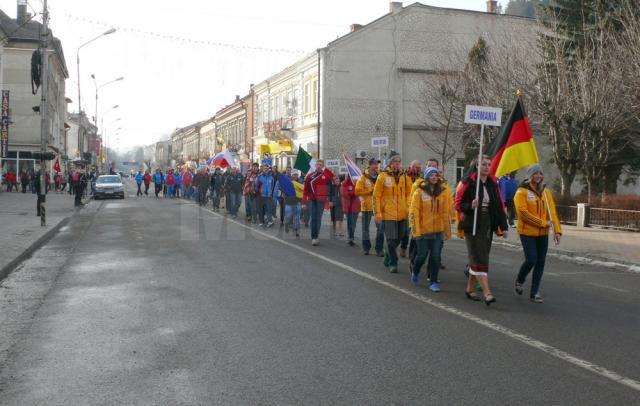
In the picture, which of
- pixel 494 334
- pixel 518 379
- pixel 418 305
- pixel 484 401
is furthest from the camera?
pixel 418 305

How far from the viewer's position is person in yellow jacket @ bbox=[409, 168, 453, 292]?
29.2 feet

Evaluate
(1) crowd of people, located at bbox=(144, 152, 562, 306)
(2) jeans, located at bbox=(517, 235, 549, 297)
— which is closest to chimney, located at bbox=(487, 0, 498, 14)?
(1) crowd of people, located at bbox=(144, 152, 562, 306)

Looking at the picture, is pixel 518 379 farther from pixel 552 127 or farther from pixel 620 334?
pixel 552 127

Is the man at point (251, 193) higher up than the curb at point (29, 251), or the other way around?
the man at point (251, 193)

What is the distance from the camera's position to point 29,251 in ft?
43.9

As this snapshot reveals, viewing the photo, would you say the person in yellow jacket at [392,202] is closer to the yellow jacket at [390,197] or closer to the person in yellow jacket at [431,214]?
the yellow jacket at [390,197]

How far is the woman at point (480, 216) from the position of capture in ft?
26.6

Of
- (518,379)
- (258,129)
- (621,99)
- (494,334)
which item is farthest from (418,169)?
(258,129)

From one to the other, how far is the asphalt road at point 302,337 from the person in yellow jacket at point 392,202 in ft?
1.83

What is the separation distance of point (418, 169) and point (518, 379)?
5.89 m

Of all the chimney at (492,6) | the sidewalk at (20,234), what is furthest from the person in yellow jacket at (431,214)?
the chimney at (492,6)

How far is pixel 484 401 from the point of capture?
4605 mm

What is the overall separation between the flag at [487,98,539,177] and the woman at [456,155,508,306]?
85 centimetres

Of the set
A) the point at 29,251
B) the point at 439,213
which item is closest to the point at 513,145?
the point at 439,213
